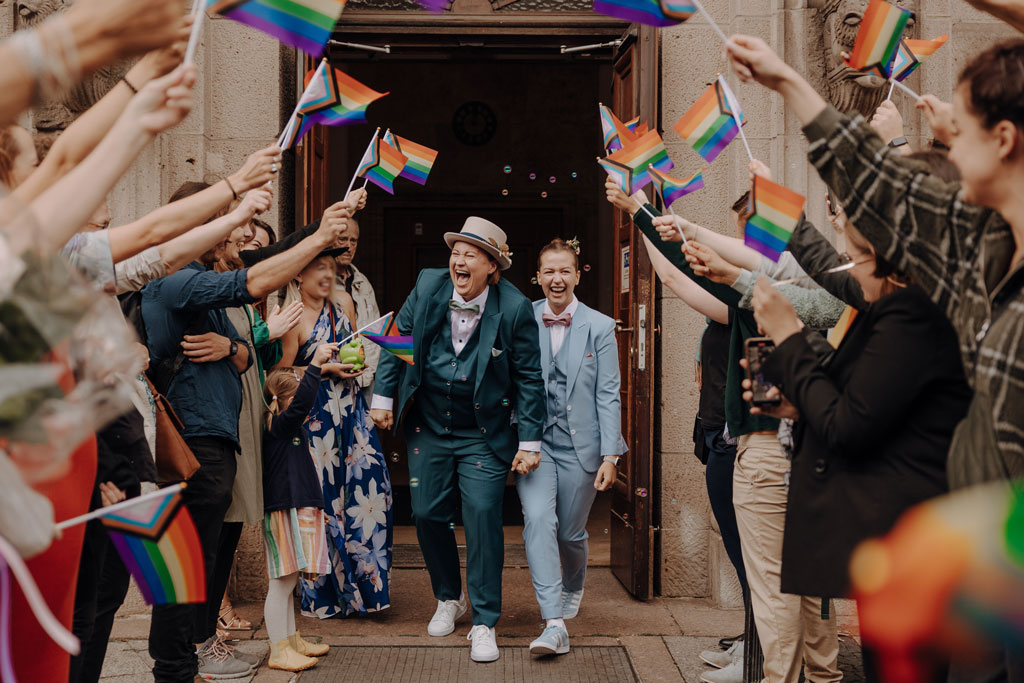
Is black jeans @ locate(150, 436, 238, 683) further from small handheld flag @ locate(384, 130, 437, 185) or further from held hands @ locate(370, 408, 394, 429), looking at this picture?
small handheld flag @ locate(384, 130, 437, 185)

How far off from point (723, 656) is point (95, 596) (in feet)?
9.45

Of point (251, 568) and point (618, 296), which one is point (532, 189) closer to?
point (618, 296)

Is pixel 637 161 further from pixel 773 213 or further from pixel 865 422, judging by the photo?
pixel 865 422

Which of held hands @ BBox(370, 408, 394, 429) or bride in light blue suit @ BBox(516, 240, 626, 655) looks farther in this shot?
held hands @ BBox(370, 408, 394, 429)

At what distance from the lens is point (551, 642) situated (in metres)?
4.45

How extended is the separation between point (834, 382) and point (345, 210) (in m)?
1.89

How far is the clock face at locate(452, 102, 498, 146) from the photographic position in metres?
11.8

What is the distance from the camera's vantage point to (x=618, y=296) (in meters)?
6.04

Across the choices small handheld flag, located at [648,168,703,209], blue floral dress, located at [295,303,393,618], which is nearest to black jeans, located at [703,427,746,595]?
small handheld flag, located at [648,168,703,209]

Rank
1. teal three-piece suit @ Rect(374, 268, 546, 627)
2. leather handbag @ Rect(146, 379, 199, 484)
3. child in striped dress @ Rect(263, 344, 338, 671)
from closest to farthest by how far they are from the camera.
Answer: leather handbag @ Rect(146, 379, 199, 484), child in striped dress @ Rect(263, 344, 338, 671), teal three-piece suit @ Rect(374, 268, 546, 627)

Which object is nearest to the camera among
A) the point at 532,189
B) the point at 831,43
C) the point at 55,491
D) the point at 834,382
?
the point at 55,491

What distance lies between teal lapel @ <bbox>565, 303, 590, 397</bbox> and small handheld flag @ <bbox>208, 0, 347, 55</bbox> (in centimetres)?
294

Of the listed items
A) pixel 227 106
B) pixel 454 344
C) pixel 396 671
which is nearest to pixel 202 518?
pixel 396 671

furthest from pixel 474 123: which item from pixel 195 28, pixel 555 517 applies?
pixel 195 28
